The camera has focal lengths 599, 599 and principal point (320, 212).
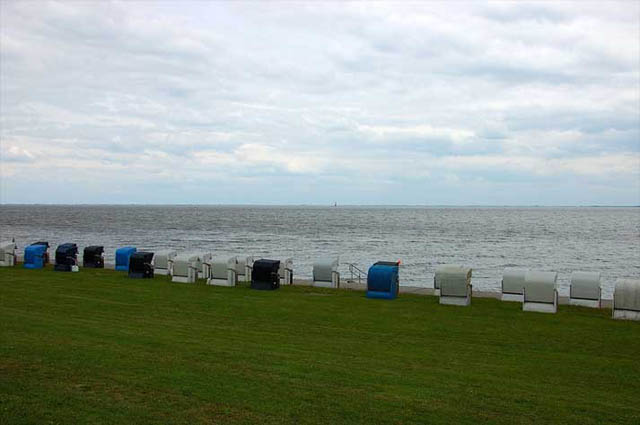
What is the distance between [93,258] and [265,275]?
12.3 metres

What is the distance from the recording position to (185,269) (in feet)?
91.9

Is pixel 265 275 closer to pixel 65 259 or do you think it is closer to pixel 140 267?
pixel 140 267

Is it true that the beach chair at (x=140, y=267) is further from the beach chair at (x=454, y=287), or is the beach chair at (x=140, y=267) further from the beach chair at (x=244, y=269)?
the beach chair at (x=454, y=287)

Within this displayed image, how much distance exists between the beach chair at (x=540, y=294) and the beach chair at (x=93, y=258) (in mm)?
22450

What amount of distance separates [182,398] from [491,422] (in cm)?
501

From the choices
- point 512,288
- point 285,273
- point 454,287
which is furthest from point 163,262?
point 512,288

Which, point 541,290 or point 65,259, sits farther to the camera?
point 65,259

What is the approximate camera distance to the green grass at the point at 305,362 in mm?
9625

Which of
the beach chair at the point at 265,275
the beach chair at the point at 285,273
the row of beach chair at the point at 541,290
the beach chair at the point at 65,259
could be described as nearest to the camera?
the row of beach chair at the point at 541,290

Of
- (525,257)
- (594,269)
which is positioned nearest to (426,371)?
(594,269)

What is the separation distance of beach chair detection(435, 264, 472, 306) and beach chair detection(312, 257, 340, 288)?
19.4 ft

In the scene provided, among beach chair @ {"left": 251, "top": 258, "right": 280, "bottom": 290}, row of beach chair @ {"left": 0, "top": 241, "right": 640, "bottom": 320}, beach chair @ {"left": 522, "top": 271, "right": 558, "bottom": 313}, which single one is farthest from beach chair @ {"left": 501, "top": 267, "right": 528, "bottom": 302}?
beach chair @ {"left": 251, "top": 258, "right": 280, "bottom": 290}

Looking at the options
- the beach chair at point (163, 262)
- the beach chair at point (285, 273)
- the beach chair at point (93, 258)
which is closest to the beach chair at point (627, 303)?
the beach chair at point (285, 273)

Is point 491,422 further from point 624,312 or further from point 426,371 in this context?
point 624,312
